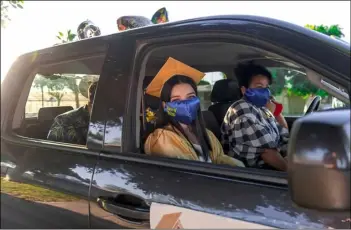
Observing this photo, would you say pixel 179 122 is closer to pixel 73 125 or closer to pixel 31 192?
pixel 73 125

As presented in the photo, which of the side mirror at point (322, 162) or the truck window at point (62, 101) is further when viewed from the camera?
the truck window at point (62, 101)

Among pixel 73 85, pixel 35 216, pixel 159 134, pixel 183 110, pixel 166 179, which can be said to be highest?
pixel 73 85

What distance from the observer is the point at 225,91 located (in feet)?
12.7

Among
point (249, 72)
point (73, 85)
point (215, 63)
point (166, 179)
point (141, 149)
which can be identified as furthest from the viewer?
point (215, 63)

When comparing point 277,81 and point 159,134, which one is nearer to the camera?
point 159,134

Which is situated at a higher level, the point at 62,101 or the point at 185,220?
the point at 62,101

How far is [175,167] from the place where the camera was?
5.90 feet

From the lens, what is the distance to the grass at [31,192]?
6.93ft

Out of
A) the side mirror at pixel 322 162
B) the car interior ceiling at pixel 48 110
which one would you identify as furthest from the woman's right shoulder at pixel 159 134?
the side mirror at pixel 322 162

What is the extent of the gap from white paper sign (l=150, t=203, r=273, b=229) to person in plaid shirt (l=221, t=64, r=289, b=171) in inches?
33.3

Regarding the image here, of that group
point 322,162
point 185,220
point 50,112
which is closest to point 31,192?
point 50,112

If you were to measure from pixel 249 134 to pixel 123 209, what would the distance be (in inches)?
44.9

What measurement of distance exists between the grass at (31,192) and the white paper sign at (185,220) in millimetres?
511

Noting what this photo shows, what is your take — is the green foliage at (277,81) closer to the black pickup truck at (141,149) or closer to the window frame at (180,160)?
the black pickup truck at (141,149)
